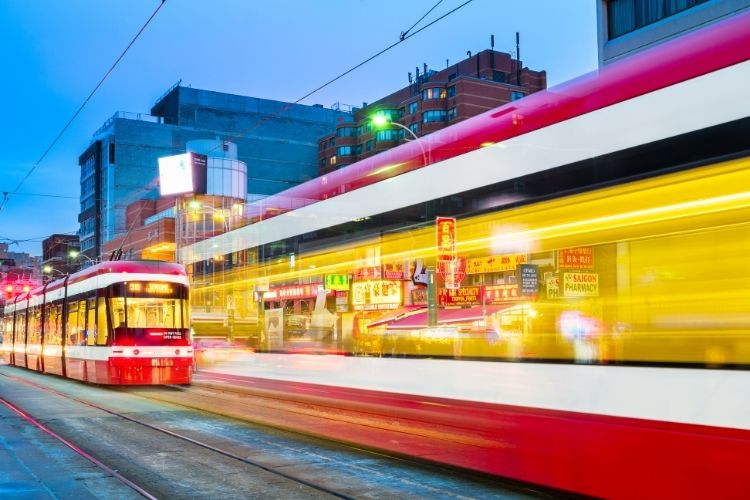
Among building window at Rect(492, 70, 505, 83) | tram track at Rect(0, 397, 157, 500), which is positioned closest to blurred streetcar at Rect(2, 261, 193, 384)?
tram track at Rect(0, 397, 157, 500)

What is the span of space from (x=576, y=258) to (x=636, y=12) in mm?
20714

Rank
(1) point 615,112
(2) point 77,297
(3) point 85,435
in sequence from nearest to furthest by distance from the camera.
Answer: (1) point 615,112 → (3) point 85,435 → (2) point 77,297

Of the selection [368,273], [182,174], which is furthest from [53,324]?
[182,174]

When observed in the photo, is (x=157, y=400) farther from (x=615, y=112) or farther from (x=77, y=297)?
(x=615, y=112)

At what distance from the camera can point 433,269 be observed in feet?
22.5

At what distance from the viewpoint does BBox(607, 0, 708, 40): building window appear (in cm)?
2234

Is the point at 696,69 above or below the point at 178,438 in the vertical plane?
above

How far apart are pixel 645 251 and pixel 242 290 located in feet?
22.7

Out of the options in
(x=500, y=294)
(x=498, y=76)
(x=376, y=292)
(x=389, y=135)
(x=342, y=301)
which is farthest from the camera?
(x=498, y=76)

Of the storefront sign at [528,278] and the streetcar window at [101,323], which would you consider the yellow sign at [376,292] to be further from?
the streetcar window at [101,323]

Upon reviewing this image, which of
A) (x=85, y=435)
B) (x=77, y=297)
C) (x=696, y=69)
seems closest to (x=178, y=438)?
(x=85, y=435)

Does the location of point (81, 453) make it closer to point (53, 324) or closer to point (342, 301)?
point (342, 301)

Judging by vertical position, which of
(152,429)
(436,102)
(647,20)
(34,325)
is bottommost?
(152,429)

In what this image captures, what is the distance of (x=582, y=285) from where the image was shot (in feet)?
18.4
